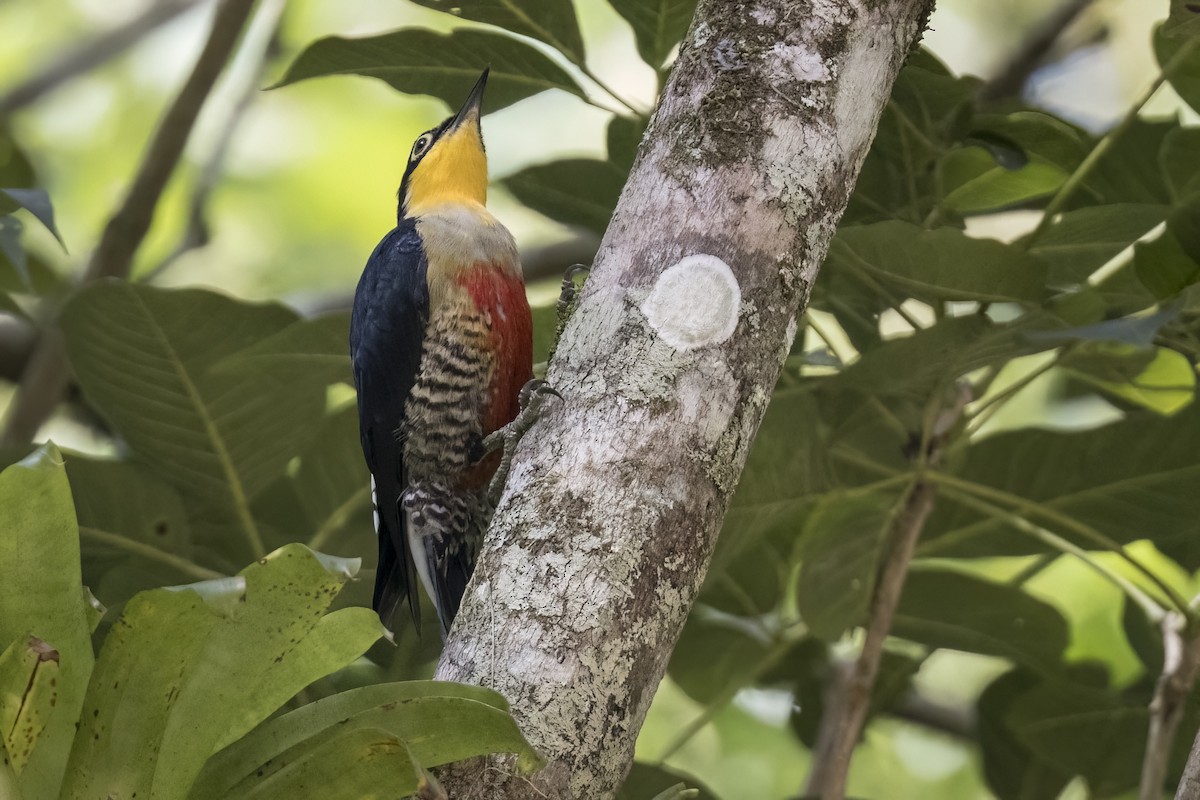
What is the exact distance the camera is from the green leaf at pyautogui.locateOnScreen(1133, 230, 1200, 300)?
1912mm

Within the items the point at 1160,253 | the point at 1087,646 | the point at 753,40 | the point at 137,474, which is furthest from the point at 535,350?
the point at 1087,646

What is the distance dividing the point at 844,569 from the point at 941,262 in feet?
2.54

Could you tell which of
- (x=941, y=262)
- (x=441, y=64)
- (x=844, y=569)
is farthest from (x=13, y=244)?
(x=844, y=569)

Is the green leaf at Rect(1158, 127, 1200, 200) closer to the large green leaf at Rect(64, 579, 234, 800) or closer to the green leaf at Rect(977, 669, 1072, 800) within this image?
the green leaf at Rect(977, 669, 1072, 800)

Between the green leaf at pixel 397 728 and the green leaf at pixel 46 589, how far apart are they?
0.49 ft

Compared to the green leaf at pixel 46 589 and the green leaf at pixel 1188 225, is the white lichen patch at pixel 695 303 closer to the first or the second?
the green leaf at pixel 46 589

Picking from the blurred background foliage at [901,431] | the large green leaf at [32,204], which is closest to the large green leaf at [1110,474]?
the blurred background foliage at [901,431]

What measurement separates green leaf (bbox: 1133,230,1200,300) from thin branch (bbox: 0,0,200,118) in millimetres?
3128

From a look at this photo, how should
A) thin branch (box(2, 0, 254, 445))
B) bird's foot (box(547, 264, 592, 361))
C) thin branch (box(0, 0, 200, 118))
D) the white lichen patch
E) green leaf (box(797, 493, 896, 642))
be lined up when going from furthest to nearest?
thin branch (box(0, 0, 200, 118)) < thin branch (box(2, 0, 254, 445)) < green leaf (box(797, 493, 896, 642)) < bird's foot (box(547, 264, 592, 361)) < the white lichen patch

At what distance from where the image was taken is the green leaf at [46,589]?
3.88 ft

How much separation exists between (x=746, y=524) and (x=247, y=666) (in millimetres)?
1107

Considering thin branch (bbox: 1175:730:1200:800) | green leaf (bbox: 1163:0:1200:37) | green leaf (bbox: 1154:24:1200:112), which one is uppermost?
green leaf (bbox: 1154:24:1200:112)

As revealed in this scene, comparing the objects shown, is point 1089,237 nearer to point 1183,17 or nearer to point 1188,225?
point 1188,225

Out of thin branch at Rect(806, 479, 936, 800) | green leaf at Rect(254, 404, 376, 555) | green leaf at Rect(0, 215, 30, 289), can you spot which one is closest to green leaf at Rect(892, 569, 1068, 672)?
thin branch at Rect(806, 479, 936, 800)
